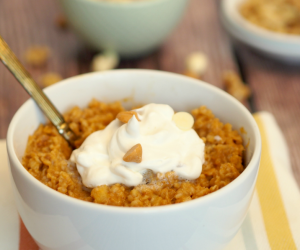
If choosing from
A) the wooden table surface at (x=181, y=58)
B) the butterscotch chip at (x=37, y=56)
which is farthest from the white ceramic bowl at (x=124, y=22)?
the butterscotch chip at (x=37, y=56)

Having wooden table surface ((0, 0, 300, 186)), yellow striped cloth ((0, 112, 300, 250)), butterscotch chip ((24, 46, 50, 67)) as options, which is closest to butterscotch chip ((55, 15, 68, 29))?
wooden table surface ((0, 0, 300, 186))

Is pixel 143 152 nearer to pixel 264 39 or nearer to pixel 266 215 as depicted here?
pixel 266 215

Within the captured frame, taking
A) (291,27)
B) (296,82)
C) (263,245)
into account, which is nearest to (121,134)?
(263,245)

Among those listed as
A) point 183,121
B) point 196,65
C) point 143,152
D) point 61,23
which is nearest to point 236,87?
point 196,65

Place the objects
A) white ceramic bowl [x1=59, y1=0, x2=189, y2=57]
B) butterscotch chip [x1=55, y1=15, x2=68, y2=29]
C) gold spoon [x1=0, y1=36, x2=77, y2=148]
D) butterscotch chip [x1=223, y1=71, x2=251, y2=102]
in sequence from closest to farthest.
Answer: gold spoon [x1=0, y1=36, x2=77, y2=148], white ceramic bowl [x1=59, y1=0, x2=189, y2=57], butterscotch chip [x1=223, y1=71, x2=251, y2=102], butterscotch chip [x1=55, y1=15, x2=68, y2=29]

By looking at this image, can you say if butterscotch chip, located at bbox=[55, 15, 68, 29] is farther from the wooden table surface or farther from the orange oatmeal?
the orange oatmeal

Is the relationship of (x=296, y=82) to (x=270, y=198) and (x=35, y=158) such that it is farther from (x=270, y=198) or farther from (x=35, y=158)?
(x=35, y=158)

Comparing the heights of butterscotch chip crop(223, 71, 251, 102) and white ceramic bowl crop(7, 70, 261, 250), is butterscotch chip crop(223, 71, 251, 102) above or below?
below
